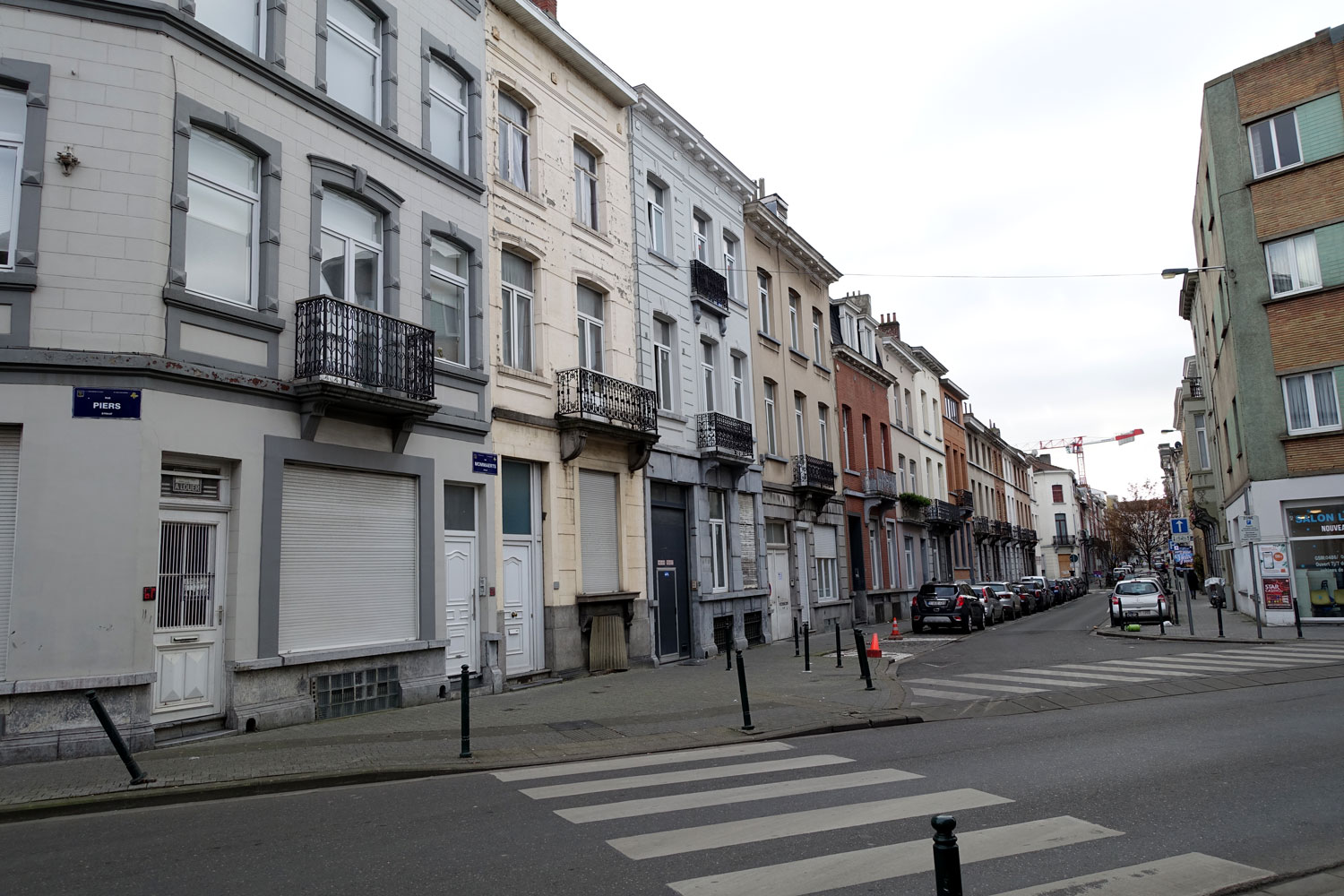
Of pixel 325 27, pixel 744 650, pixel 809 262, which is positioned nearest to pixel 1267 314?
pixel 809 262

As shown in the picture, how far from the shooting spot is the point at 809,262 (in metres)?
29.5

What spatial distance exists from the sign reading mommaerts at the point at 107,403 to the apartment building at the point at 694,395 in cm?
1079

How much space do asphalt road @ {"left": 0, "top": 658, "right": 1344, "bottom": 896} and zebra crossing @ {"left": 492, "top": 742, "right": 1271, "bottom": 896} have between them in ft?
0.08

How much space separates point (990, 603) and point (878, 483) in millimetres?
5723

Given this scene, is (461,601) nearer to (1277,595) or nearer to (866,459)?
(1277,595)

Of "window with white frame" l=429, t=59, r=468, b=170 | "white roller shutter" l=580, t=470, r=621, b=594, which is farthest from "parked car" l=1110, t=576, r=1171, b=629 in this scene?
"window with white frame" l=429, t=59, r=468, b=170

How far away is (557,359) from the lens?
17188 millimetres

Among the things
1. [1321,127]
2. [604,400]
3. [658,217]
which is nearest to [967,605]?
[658,217]

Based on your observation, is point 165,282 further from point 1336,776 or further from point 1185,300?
point 1185,300

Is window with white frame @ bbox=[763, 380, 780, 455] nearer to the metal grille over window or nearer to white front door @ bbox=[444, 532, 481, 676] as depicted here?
white front door @ bbox=[444, 532, 481, 676]

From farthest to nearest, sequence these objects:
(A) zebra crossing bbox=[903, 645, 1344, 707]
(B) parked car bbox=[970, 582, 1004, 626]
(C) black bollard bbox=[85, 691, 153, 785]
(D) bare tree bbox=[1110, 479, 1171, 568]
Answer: (D) bare tree bbox=[1110, 479, 1171, 568] < (B) parked car bbox=[970, 582, 1004, 626] < (A) zebra crossing bbox=[903, 645, 1344, 707] < (C) black bollard bbox=[85, 691, 153, 785]

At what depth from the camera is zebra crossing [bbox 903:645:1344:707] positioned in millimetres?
13820

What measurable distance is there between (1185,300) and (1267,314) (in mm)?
17100

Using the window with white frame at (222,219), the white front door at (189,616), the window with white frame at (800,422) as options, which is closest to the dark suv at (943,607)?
the window with white frame at (800,422)
